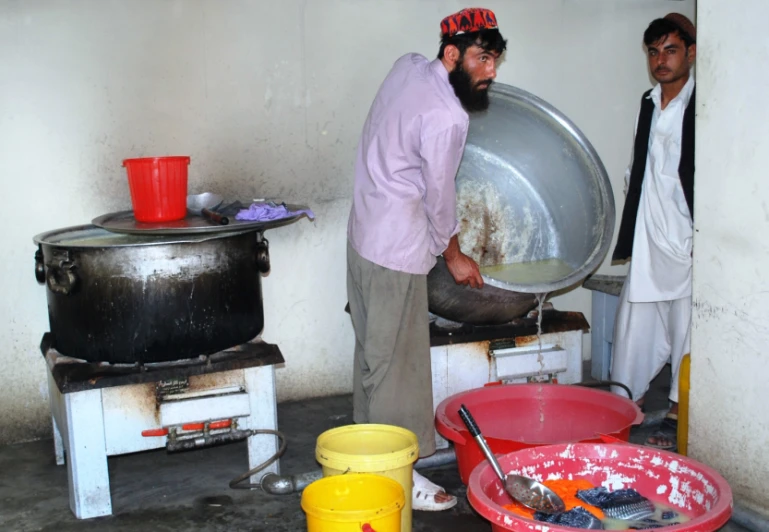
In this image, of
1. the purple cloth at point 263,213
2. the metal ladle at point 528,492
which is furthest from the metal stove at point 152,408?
the metal ladle at point 528,492

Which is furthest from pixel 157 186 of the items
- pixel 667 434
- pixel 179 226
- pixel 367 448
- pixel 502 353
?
pixel 667 434

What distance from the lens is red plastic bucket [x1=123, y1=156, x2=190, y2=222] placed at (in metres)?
3.47

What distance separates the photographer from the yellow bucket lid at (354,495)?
249 cm

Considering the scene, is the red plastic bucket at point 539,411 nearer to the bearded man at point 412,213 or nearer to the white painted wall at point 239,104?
the bearded man at point 412,213

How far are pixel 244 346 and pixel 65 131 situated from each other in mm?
1373

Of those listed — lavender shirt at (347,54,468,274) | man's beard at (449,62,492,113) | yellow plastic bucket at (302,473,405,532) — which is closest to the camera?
yellow plastic bucket at (302,473,405,532)

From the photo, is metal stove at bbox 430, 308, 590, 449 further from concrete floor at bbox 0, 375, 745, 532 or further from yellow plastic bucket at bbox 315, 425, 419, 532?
yellow plastic bucket at bbox 315, 425, 419, 532

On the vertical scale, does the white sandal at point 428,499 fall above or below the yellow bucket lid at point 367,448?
below

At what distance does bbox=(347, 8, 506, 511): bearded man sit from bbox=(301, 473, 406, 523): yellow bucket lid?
63cm

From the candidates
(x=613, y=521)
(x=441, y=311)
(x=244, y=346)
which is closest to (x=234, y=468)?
(x=244, y=346)

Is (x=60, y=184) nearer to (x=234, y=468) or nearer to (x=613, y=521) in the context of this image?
(x=234, y=468)

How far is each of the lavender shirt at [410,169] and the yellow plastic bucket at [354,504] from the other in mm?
871

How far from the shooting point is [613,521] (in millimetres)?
2639

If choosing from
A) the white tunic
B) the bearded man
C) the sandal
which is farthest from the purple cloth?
the sandal
